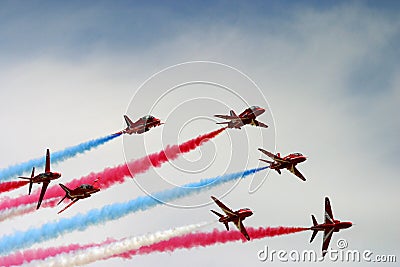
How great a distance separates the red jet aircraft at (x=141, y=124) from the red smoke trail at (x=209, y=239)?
23.5 meters

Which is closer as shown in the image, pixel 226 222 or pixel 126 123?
pixel 226 222

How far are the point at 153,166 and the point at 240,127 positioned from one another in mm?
19517

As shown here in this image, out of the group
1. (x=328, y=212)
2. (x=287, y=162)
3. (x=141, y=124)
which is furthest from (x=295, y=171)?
(x=141, y=124)

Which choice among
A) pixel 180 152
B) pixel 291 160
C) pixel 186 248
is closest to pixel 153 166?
pixel 180 152

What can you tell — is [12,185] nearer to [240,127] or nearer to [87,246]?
[87,246]

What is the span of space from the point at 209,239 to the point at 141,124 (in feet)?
89.4

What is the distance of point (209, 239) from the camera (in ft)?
423

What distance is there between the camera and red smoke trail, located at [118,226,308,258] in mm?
126938

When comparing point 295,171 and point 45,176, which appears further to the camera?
point 295,171

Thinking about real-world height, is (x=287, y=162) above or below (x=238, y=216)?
above

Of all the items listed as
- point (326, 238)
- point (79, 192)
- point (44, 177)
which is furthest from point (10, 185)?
point (326, 238)

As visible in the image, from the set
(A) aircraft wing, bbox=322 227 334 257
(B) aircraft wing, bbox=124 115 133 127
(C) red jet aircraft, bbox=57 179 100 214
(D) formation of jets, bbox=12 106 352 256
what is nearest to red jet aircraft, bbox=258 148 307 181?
(D) formation of jets, bbox=12 106 352 256

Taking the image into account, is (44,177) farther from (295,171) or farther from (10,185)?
(295,171)

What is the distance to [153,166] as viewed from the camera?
13150cm
